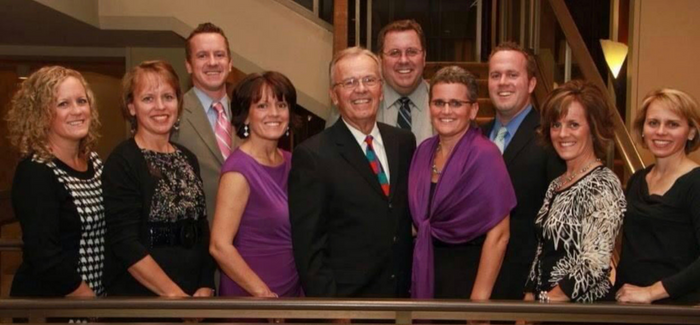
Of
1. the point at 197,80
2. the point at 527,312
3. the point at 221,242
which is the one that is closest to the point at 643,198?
the point at 527,312

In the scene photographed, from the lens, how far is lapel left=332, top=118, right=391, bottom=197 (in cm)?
316

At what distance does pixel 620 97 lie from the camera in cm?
755

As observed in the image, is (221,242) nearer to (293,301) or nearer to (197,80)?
(293,301)

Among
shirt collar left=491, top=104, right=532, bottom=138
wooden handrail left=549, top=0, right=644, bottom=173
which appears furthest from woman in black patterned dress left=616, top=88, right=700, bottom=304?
wooden handrail left=549, top=0, right=644, bottom=173

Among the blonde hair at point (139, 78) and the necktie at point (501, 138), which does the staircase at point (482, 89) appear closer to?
the necktie at point (501, 138)

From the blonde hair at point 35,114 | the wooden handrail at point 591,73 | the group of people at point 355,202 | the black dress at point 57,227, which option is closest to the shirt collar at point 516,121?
the group of people at point 355,202

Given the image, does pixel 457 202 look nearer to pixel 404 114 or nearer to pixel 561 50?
pixel 404 114

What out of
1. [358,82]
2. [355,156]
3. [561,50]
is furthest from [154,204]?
[561,50]

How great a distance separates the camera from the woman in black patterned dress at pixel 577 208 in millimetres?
2855

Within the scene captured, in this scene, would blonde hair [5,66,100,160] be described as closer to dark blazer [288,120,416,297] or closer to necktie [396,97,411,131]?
dark blazer [288,120,416,297]

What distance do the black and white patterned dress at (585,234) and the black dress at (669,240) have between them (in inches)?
5.6

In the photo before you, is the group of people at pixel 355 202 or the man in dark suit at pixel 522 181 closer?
the group of people at pixel 355 202

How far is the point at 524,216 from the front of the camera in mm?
3359

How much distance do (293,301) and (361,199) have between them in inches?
27.5
